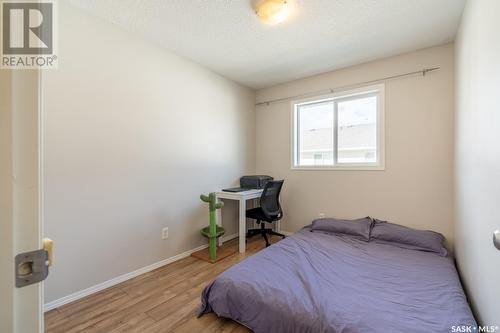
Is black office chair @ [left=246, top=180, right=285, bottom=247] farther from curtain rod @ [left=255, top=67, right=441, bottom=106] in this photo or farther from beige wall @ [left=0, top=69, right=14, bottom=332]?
beige wall @ [left=0, top=69, right=14, bottom=332]

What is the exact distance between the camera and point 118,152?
2.18m

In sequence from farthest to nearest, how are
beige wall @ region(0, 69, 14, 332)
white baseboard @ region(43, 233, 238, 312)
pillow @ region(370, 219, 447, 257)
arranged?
pillow @ region(370, 219, 447, 257) → white baseboard @ region(43, 233, 238, 312) → beige wall @ region(0, 69, 14, 332)

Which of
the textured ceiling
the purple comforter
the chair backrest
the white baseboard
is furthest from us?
the chair backrest

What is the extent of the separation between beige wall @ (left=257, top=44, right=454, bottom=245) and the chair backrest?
0.49 meters

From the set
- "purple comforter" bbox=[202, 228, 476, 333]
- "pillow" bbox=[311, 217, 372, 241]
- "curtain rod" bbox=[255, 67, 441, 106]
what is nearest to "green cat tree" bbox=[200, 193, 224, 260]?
"purple comforter" bbox=[202, 228, 476, 333]

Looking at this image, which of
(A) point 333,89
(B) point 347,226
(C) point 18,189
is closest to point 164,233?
(B) point 347,226

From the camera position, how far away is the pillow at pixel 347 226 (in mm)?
2629

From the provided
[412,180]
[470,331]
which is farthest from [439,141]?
[470,331]

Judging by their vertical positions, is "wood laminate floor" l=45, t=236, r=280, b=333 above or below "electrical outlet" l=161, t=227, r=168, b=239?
below

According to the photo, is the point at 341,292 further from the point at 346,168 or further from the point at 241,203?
the point at 346,168

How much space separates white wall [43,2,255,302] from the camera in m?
1.84

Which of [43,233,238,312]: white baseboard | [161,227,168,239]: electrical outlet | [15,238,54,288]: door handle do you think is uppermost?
[15,238,54,288]: door handle

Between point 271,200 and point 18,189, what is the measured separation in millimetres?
2914

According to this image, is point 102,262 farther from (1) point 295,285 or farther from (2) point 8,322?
(2) point 8,322
